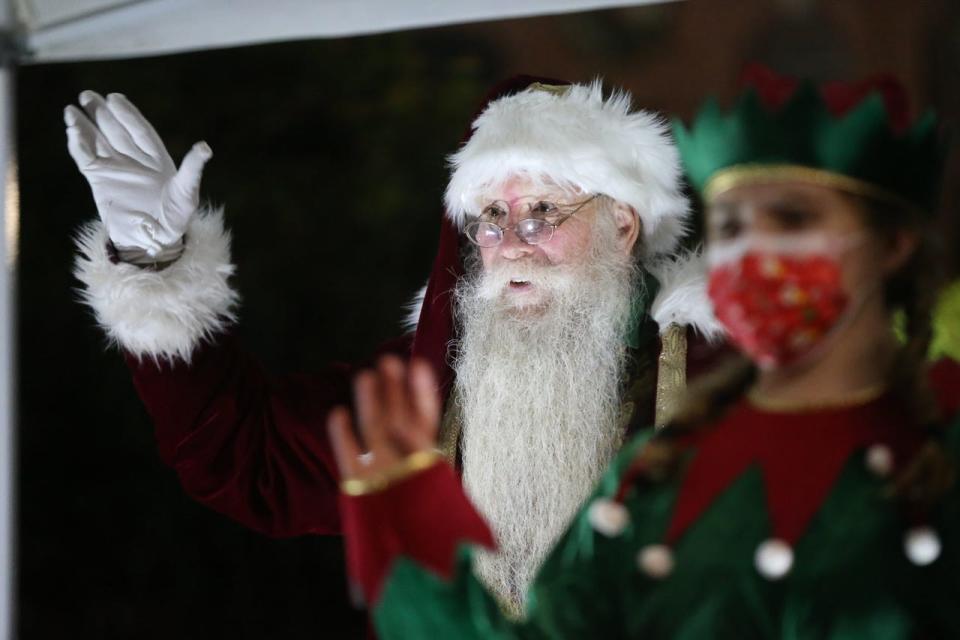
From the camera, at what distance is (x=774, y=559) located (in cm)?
128

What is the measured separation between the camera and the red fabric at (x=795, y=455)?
1.31m

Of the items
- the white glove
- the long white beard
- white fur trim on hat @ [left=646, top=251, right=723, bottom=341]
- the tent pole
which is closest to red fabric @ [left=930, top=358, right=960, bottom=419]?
white fur trim on hat @ [left=646, top=251, right=723, bottom=341]

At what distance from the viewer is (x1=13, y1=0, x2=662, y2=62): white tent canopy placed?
2.88 m

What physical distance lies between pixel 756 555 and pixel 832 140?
0.45 meters

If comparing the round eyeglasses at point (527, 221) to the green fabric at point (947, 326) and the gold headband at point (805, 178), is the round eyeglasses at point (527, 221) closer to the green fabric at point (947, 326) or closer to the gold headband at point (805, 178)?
the green fabric at point (947, 326)

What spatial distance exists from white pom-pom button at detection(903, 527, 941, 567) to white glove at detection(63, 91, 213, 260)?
1.46 metres

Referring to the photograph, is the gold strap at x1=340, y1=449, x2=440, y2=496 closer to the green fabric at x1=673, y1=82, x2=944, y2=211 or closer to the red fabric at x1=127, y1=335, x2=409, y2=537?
the green fabric at x1=673, y1=82, x2=944, y2=211

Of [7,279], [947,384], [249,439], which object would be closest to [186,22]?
[7,279]

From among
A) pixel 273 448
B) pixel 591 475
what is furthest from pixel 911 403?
pixel 273 448

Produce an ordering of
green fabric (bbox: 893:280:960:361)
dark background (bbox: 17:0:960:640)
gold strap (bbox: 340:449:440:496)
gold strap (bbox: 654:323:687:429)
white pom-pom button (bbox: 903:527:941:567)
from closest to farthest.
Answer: white pom-pom button (bbox: 903:527:941:567), gold strap (bbox: 340:449:440:496), green fabric (bbox: 893:280:960:361), gold strap (bbox: 654:323:687:429), dark background (bbox: 17:0:960:640)

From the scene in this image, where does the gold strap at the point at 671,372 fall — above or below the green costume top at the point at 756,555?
below

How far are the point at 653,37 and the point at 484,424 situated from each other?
234cm

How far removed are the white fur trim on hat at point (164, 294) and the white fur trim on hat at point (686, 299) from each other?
2.79 ft

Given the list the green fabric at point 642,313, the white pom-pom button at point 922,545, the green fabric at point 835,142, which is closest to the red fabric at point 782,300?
the green fabric at point 835,142
